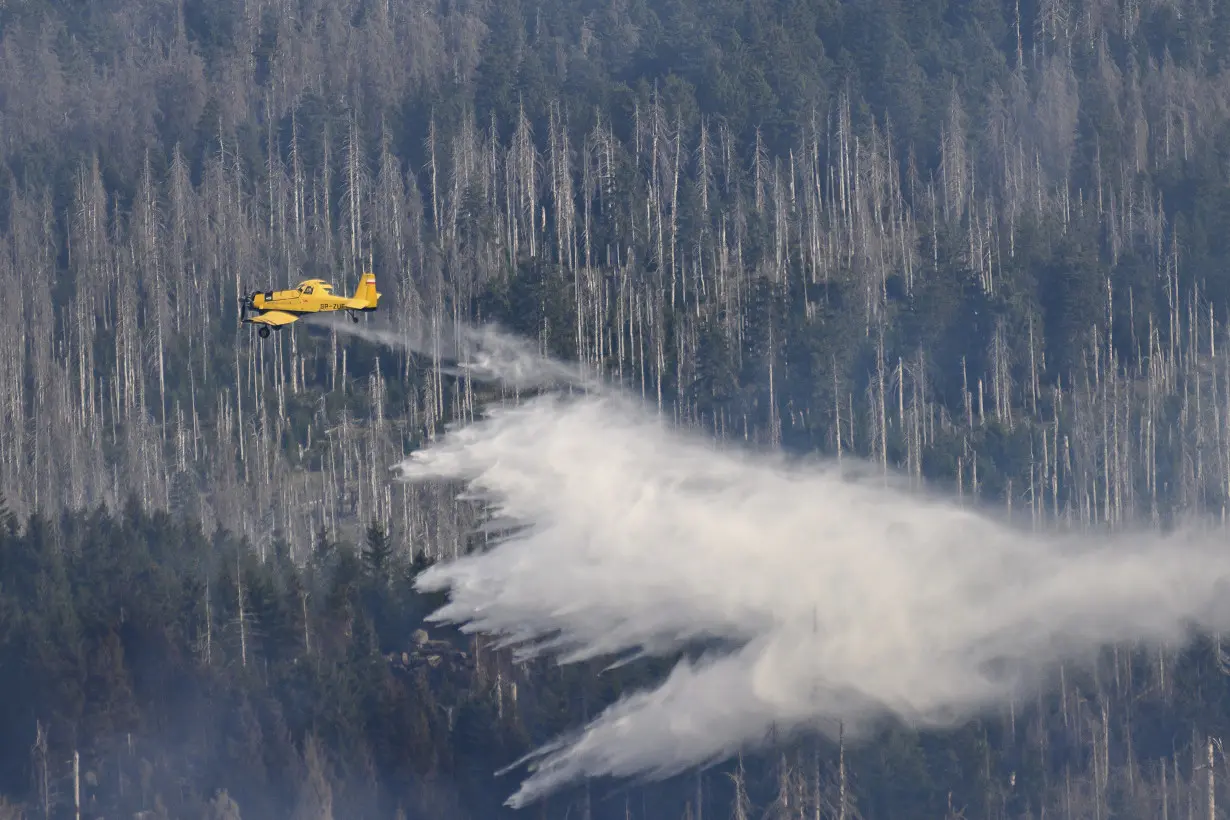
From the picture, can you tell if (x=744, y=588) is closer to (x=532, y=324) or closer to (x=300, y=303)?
(x=300, y=303)

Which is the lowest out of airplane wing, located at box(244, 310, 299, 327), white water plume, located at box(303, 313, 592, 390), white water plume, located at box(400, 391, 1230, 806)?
white water plume, located at box(400, 391, 1230, 806)

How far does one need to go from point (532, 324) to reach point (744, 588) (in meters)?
23.5

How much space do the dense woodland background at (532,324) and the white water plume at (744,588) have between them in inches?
67.8

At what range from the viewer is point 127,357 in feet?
349

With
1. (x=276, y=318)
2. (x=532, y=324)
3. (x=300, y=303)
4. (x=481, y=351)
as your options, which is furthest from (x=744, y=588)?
(x=481, y=351)

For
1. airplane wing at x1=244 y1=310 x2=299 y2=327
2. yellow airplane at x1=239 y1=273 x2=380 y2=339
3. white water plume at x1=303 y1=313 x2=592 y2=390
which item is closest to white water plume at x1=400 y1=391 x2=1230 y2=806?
yellow airplane at x1=239 y1=273 x2=380 y2=339

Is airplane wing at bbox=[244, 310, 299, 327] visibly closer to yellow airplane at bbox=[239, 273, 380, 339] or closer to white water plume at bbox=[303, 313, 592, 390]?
yellow airplane at bbox=[239, 273, 380, 339]

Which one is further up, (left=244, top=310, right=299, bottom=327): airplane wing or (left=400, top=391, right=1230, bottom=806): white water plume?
(left=244, top=310, right=299, bottom=327): airplane wing

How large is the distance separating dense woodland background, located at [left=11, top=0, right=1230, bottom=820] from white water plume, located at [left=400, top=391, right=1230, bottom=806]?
1.72m

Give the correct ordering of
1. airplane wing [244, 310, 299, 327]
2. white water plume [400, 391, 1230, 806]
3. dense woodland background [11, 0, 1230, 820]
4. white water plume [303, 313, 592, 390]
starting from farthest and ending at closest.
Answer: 1. white water plume [303, 313, 592, 390]
2. dense woodland background [11, 0, 1230, 820]
3. white water plume [400, 391, 1230, 806]
4. airplane wing [244, 310, 299, 327]

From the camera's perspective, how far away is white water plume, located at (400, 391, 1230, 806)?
68.6m

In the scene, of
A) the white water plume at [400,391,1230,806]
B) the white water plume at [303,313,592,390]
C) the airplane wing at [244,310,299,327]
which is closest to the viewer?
the airplane wing at [244,310,299,327]

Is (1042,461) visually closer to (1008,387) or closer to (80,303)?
(1008,387)

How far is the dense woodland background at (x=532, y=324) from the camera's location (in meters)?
77.1
